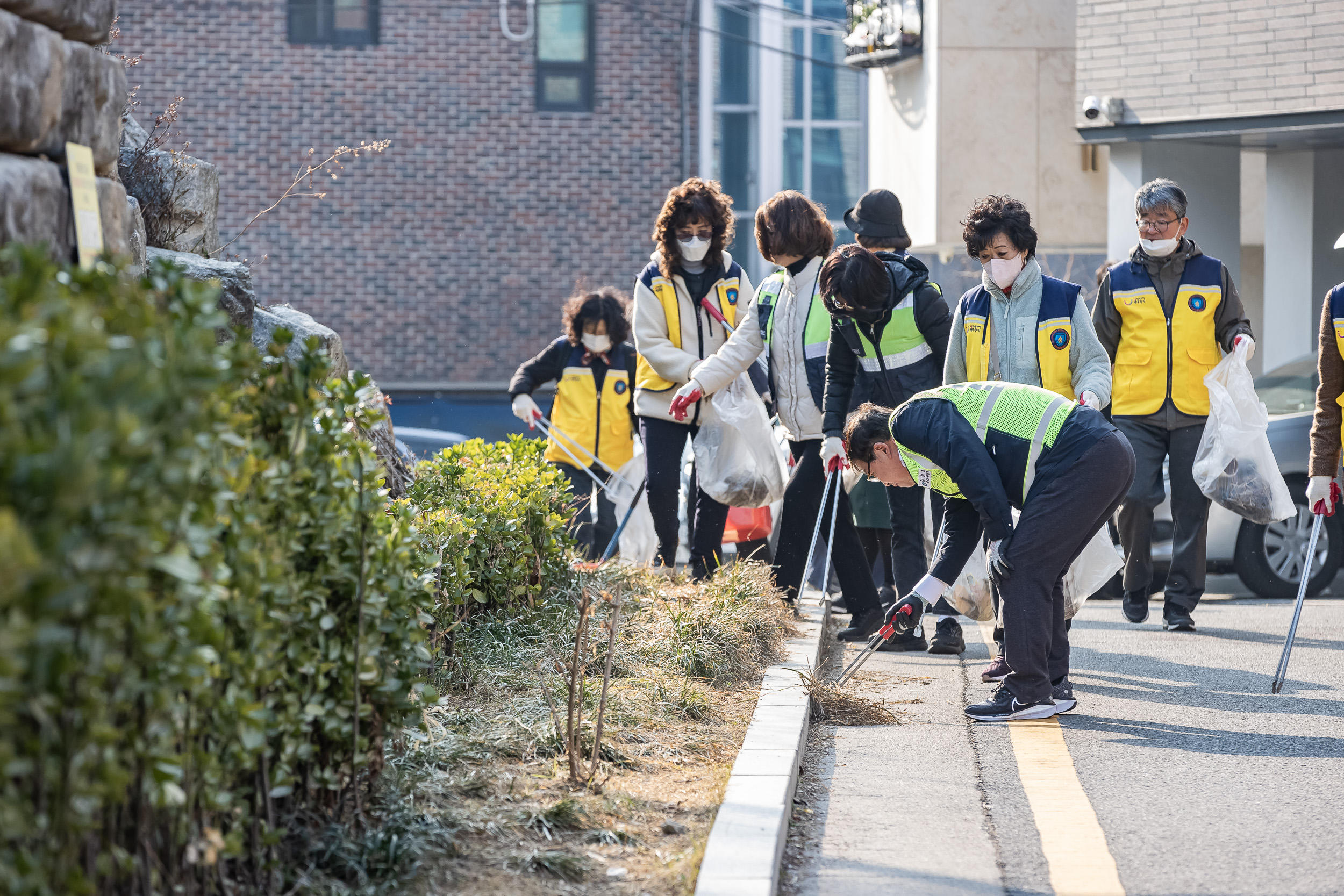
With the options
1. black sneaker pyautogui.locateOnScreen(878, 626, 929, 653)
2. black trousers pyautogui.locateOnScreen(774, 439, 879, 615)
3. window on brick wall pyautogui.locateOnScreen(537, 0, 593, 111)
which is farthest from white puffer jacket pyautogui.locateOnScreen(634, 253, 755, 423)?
window on brick wall pyautogui.locateOnScreen(537, 0, 593, 111)

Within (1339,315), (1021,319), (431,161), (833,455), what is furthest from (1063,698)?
(431,161)

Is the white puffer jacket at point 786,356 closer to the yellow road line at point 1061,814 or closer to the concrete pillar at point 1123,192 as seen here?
the yellow road line at point 1061,814

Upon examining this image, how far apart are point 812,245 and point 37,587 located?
5.06 meters

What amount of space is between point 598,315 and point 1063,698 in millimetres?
4004

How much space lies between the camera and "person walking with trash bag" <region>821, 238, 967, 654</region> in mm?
6293

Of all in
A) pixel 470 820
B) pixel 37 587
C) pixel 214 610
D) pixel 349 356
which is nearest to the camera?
pixel 37 587

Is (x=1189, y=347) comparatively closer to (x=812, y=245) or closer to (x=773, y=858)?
(x=812, y=245)

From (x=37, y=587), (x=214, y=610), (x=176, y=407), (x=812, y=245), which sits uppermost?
(x=812, y=245)

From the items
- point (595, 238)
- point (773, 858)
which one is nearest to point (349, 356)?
point (595, 238)

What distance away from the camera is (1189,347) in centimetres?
691

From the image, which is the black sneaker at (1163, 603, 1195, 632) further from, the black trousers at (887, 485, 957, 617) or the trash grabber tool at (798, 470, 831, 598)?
the trash grabber tool at (798, 470, 831, 598)

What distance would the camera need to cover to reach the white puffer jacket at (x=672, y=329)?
6.75 meters

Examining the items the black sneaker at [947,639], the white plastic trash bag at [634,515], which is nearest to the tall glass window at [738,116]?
the white plastic trash bag at [634,515]

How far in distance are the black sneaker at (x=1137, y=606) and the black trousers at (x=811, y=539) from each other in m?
1.51
